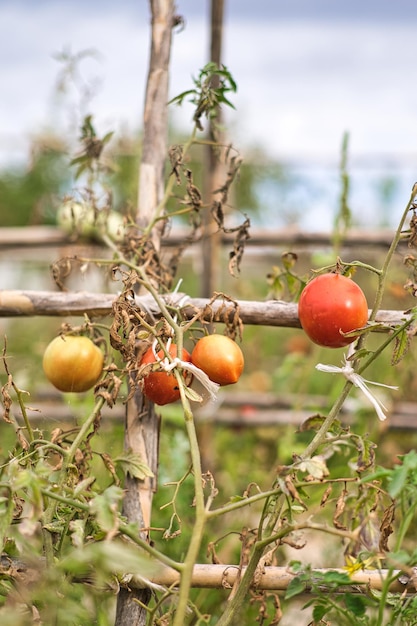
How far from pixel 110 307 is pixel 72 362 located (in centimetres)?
14

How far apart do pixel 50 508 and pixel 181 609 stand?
24 centimetres

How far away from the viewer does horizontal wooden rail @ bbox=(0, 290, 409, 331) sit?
45.8 inches

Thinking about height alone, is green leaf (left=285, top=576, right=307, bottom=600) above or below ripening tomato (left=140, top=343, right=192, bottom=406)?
below

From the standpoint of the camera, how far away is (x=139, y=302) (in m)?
1.17

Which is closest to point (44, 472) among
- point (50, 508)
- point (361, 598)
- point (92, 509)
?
point (92, 509)

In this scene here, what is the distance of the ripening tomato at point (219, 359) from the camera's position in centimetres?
103

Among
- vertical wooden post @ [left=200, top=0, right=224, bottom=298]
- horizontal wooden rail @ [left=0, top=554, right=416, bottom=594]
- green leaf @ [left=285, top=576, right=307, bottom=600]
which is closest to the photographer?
green leaf @ [left=285, top=576, right=307, bottom=600]

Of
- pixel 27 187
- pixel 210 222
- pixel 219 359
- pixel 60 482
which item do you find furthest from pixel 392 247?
pixel 27 187

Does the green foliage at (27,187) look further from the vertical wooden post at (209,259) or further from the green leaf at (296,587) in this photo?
the green leaf at (296,587)

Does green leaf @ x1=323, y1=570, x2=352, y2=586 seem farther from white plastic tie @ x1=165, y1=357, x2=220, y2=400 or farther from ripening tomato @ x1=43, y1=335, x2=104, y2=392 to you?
ripening tomato @ x1=43, y1=335, x2=104, y2=392

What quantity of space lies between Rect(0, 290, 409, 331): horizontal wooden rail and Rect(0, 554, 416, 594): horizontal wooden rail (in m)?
0.36

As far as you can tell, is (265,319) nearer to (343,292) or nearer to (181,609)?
(343,292)

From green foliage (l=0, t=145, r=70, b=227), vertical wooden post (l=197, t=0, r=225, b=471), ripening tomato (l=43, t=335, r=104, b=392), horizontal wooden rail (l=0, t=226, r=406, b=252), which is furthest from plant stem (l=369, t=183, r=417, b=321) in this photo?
green foliage (l=0, t=145, r=70, b=227)

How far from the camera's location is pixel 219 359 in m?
1.03
